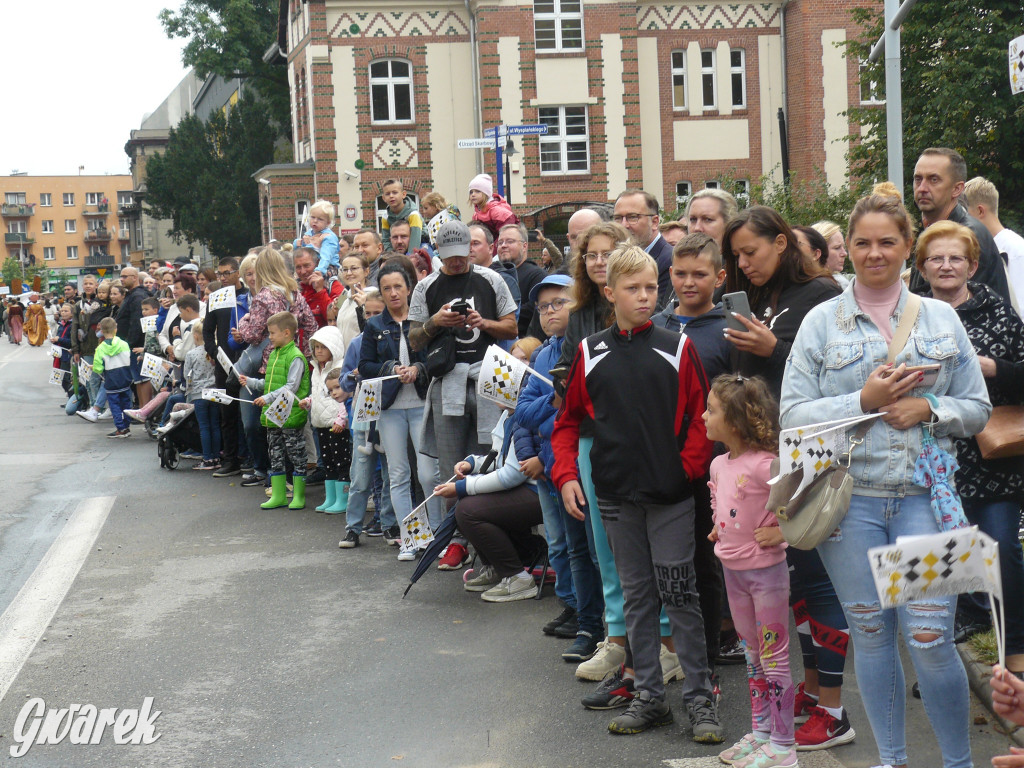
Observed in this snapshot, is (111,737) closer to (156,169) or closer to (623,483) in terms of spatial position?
(623,483)

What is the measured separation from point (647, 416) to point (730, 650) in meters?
1.76

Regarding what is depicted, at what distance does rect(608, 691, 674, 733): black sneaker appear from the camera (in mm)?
5105

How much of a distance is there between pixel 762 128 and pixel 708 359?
36.2m

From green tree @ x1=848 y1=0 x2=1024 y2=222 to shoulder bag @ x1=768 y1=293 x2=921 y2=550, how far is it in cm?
2205

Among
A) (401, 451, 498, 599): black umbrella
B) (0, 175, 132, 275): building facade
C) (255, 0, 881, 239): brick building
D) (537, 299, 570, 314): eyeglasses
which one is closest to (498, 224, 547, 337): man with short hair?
(401, 451, 498, 599): black umbrella

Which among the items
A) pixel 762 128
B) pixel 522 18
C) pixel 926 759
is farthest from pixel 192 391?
pixel 762 128

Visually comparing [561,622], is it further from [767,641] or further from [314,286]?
[314,286]

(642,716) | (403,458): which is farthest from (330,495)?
(642,716)

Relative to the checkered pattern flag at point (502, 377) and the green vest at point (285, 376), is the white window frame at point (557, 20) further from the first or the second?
the checkered pattern flag at point (502, 377)

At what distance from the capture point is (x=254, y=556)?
29.8ft

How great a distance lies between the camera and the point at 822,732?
4.84 meters

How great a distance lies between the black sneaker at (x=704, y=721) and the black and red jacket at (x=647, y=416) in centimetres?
87

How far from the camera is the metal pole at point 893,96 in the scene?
12.0 metres

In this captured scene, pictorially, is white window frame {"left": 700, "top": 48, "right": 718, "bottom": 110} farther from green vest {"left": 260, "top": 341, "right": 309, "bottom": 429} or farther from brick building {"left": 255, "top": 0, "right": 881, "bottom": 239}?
green vest {"left": 260, "top": 341, "right": 309, "bottom": 429}
